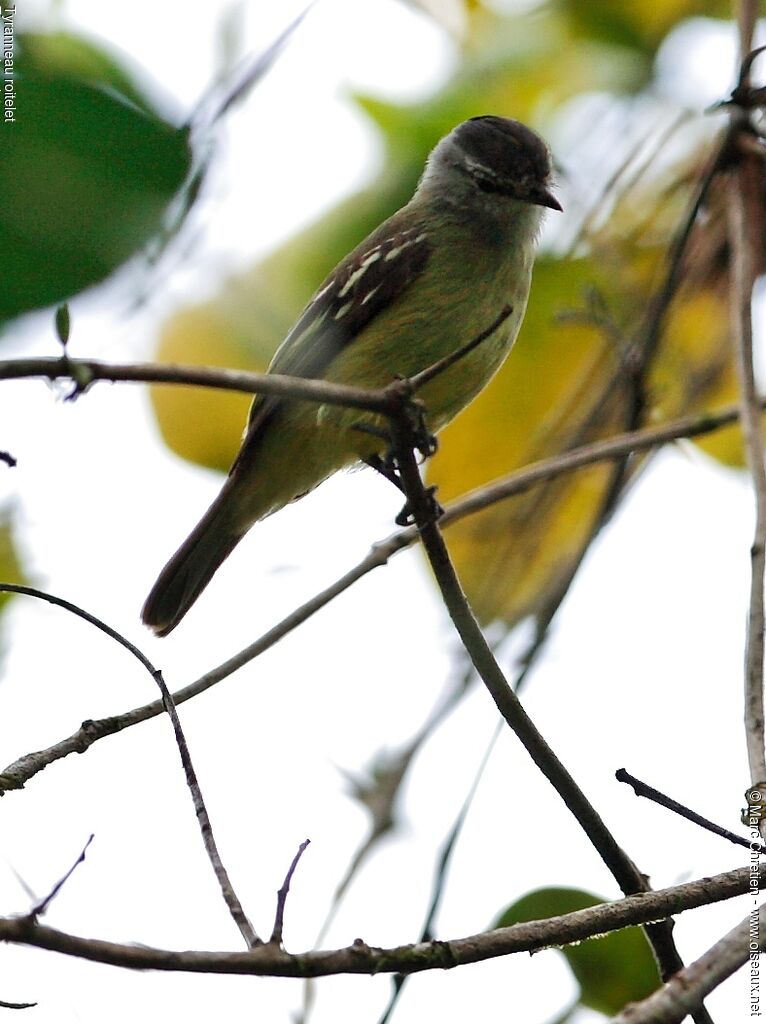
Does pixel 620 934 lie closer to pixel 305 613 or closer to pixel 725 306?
pixel 305 613

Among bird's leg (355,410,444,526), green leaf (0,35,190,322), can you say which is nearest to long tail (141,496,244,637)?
bird's leg (355,410,444,526)

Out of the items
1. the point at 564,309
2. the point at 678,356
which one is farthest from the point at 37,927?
the point at 678,356

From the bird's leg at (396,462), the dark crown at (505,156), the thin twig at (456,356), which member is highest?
the dark crown at (505,156)

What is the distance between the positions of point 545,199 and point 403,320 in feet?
2.47

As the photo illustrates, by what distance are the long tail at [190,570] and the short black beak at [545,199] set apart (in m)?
1.68

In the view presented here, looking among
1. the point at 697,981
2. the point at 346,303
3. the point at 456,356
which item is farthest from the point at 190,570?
the point at 697,981

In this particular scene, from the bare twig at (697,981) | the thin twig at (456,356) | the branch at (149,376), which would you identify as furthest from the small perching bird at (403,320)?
the bare twig at (697,981)

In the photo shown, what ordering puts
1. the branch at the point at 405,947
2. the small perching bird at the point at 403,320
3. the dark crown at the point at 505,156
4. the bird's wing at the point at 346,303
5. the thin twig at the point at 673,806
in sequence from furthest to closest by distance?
the dark crown at the point at 505,156 → the bird's wing at the point at 346,303 → the small perching bird at the point at 403,320 → the thin twig at the point at 673,806 → the branch at the point at 405,947

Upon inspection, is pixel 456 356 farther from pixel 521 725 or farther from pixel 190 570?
pixel 190 570

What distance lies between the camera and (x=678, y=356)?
5105 mm

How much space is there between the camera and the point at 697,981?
173cm

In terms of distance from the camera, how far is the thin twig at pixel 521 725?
260 centimetres

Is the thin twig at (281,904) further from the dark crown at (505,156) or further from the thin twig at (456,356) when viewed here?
the dark crown at (505,156)

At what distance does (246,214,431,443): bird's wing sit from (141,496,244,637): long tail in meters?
0.48
